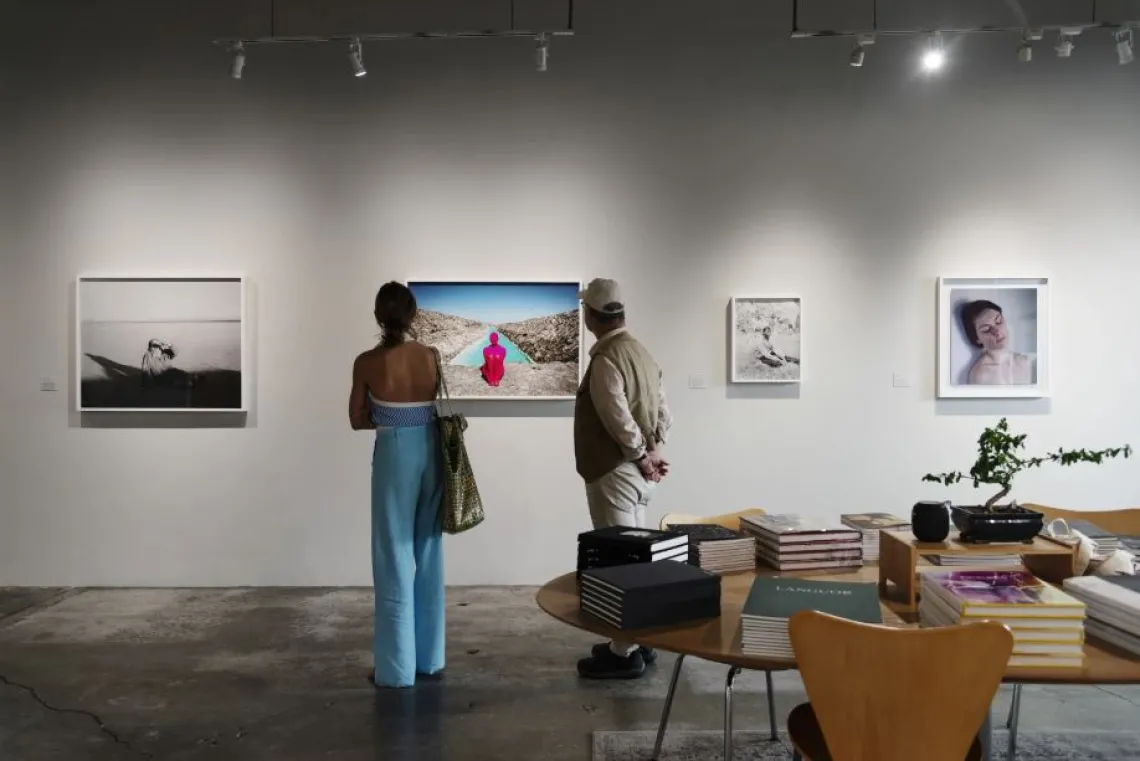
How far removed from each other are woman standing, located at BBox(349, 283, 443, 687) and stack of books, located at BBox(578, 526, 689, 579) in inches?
55.7

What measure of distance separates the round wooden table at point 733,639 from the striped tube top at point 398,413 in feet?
4.58

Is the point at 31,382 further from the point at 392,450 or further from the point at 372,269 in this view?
the point at 392,450

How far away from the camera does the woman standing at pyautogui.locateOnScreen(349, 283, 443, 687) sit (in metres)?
3.70

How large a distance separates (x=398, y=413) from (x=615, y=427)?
0.95 metres

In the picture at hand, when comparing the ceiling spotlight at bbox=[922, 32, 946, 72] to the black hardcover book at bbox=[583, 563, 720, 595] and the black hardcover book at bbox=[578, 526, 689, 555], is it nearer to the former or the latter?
the black hardcover book at bbox=[578, 526, 689, 555]

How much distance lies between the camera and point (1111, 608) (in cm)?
195

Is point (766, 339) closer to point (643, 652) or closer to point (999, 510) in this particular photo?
point (643, 652)

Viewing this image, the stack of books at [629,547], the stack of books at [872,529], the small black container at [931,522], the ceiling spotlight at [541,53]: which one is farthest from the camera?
the ceiling spotlight at [541,53]

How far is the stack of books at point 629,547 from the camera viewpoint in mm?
2354

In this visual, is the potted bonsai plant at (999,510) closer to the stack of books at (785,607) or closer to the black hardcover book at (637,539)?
the stack of books at (785,607)

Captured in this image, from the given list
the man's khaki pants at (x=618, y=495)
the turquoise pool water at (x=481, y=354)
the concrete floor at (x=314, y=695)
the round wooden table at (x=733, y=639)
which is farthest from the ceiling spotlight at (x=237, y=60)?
the round wooden table at (x=733, y=639)

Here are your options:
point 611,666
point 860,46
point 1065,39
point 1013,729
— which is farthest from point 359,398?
point 1065,39

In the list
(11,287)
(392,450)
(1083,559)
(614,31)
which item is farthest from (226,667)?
(614,31)

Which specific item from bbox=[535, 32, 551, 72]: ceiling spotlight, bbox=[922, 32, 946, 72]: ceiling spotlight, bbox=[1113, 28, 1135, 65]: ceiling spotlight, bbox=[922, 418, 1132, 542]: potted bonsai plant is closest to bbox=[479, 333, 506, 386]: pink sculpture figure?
bbox=[535, 32, 551, 72]: ceiling spotlight
